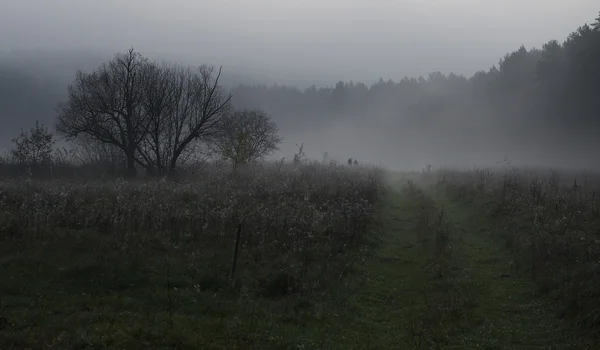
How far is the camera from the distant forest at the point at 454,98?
5391 centimetres

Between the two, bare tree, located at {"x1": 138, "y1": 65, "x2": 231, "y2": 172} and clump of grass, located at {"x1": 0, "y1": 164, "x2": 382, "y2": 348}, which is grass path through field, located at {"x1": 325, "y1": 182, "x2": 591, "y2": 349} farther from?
bare tree, located at {"x1": 138, "y1": 65, "x2": 231, "y2": 172}

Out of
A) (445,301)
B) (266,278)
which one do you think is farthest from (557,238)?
(266,278)

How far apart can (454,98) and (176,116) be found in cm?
6978

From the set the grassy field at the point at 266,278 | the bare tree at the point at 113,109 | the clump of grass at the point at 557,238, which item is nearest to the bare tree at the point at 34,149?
the bare tree at the point at 113,109

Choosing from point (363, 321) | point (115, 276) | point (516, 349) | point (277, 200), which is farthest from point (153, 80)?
point (516, 349)

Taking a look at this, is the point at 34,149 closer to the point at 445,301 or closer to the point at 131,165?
the point at 131,165

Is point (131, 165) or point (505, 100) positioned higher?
point (505, 100)

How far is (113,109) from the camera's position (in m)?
32.3

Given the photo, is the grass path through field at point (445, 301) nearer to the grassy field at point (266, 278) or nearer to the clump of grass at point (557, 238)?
the grassy field at point (266, 278)

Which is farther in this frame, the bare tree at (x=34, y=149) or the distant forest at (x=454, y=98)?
the distant forest at (x=454, y=98)

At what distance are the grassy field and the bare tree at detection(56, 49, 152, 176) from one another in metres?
15.2

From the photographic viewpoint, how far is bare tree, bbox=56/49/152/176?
32.3 m

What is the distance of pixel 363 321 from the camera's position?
360 inches

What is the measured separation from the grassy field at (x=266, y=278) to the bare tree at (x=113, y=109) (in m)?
15.2
